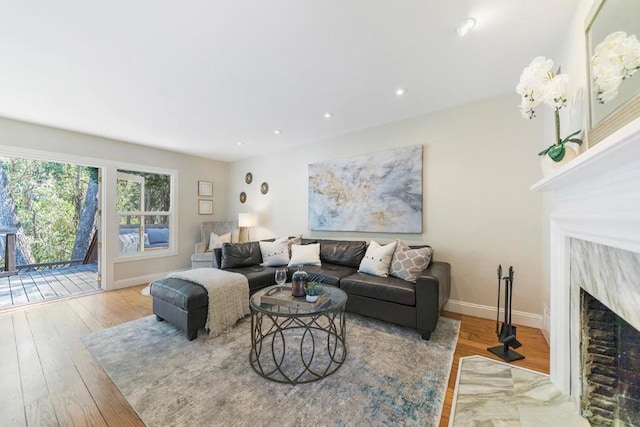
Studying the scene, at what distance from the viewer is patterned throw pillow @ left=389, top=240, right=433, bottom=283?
2627mm

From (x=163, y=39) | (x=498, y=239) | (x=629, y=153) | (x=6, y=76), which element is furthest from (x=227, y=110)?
(x=498, y=239)

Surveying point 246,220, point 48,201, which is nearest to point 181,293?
point 246,220

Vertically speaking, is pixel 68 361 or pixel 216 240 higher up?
pixel 216 240

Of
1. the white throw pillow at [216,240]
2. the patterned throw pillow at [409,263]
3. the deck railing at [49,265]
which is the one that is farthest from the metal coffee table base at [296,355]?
the deck railing at [49,265]

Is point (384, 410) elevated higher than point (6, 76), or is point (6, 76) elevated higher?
point (6, 76)

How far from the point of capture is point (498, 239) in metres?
2.70

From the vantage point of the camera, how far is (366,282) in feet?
8.73

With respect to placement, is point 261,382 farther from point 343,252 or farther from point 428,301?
point 343,252

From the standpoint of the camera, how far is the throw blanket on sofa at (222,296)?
2.46 meters

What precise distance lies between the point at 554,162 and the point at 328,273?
89.2 inches

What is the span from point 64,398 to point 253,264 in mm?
2221

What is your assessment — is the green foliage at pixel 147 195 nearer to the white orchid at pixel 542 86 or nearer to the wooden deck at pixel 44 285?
the wooden deck at pixel 44 285

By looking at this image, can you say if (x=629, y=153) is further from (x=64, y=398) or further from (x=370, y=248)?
(x=64, y=398)

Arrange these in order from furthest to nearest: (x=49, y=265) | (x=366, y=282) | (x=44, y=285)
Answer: (x=49, y=265), (x=44, y=285), (x=366, y=282)
